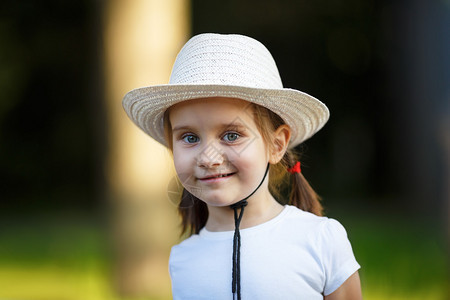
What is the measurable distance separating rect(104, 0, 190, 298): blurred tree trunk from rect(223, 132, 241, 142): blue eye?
268 centimetres

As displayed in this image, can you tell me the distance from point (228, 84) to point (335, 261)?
78cm

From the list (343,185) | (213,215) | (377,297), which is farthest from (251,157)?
(343,185)

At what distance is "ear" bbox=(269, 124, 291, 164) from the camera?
7.03 feet

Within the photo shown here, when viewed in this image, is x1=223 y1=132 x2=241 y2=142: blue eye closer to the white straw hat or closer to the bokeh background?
the white straw hat

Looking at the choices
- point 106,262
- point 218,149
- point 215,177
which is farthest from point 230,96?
point 106,262

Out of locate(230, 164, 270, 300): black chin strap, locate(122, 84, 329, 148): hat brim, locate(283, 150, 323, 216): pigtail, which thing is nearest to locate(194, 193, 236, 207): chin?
locate(230, 164, 270, 300): black chin strap

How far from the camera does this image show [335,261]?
6.47 ft

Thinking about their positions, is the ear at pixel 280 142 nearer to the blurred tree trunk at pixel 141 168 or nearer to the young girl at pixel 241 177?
the young girl at pixel 241 177

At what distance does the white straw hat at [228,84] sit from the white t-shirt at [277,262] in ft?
1.47

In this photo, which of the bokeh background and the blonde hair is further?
the bokeh background

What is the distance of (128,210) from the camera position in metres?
4.65

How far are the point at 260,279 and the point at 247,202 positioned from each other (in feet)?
1.04

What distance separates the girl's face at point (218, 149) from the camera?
194 cm

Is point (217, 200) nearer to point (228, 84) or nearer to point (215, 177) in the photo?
point (215, 177)
